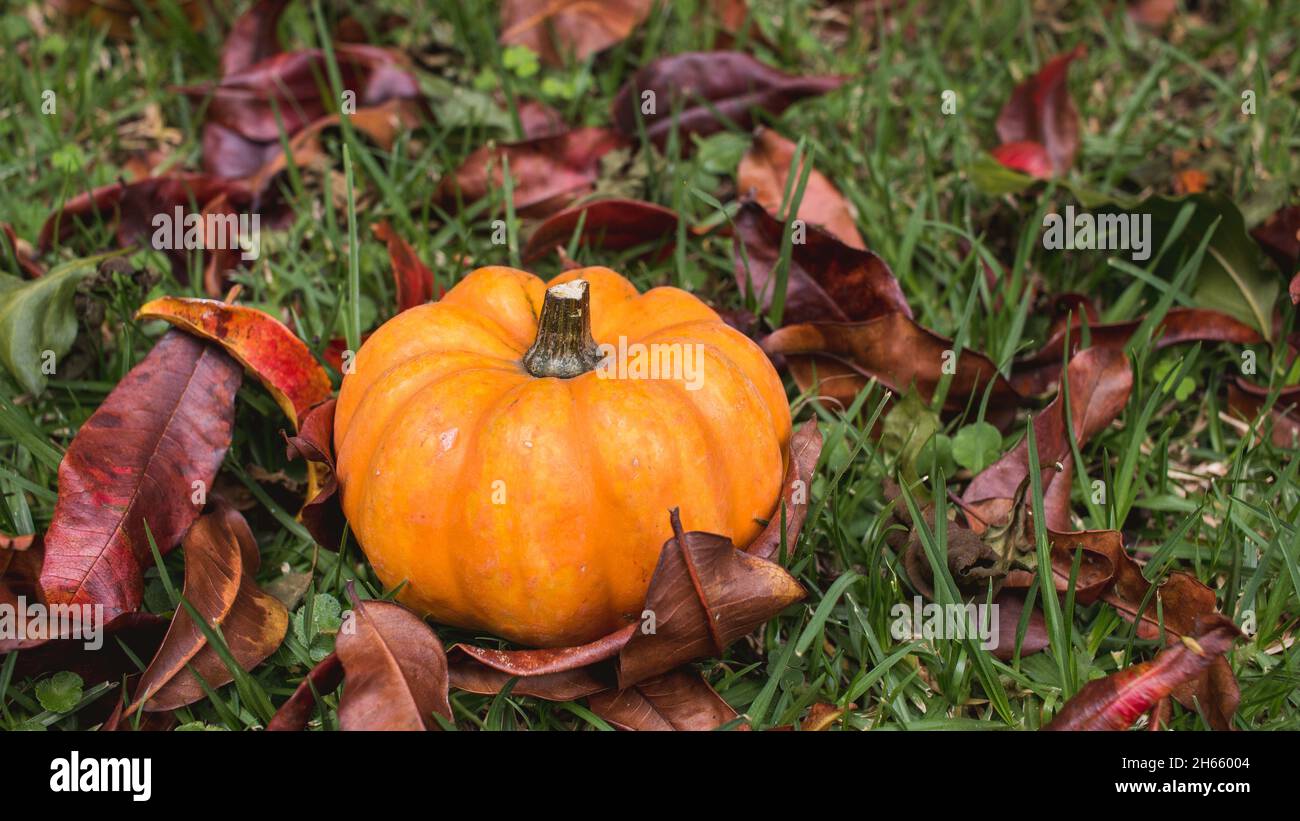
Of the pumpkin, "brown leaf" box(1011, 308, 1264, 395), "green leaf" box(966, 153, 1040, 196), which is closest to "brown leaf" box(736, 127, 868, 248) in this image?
"green leaf" box(966, 153, 1040, 196)

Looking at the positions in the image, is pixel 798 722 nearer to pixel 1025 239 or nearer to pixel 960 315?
pixel 960 315

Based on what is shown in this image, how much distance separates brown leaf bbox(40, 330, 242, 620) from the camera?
247 centimetres

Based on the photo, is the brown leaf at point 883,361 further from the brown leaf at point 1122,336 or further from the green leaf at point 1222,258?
the green leaf at point 1222,258

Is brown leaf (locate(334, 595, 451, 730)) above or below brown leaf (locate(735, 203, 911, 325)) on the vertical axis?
below

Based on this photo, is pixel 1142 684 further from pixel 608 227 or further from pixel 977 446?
pixel 608 227

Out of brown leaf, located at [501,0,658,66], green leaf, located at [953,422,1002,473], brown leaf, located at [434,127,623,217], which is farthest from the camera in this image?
brown leaf, located at [501,0,658,66]

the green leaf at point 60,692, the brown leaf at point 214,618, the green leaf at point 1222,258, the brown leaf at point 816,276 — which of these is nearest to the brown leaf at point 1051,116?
the green leaf at point 1222,258

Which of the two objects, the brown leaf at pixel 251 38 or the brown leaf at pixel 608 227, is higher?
the brown leaf at pixel 251 38

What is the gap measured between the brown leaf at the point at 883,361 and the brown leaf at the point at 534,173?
3.34ft

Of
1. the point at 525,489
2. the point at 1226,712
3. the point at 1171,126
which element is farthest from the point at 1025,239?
the point at 525,489

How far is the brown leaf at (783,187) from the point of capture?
3.59 metres

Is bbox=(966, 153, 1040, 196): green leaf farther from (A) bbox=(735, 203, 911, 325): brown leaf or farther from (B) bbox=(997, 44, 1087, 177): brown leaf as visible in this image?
(A) bbox=(735, 203, 911, 325): brown leaf

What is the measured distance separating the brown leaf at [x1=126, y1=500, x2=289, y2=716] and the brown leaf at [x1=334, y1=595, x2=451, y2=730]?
31cm

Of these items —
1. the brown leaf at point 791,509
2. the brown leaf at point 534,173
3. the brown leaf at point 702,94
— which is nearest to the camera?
the brown leaf at point 791,509
